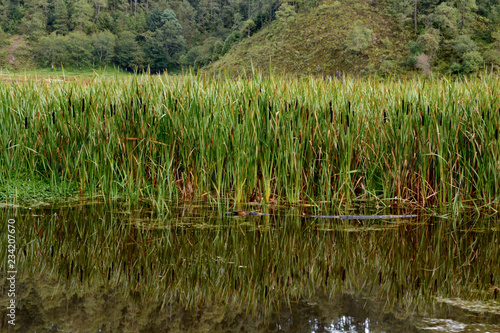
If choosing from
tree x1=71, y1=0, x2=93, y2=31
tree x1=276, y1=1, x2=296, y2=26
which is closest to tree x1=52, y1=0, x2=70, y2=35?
tree x1=71, y1=0, x2=93, y2=31

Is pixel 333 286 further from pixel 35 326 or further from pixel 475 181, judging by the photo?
pixel 475 181

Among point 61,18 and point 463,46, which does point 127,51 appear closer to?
point 61,18

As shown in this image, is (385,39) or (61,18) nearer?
(385,39)

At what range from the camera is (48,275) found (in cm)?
287

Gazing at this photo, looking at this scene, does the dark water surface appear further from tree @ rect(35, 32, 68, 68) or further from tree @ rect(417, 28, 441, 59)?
tree @ rect(35, 32, 68, 68)

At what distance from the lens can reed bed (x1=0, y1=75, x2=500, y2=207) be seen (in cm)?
468

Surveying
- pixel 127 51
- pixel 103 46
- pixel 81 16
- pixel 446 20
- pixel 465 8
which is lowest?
pixel 446 20

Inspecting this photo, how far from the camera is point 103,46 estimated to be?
8488 cm

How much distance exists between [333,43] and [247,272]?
39340mm

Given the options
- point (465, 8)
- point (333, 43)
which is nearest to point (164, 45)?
point (333, 43)

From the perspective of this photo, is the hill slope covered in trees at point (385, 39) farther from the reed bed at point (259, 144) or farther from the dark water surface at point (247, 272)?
the dark water surface at point (247, 272)

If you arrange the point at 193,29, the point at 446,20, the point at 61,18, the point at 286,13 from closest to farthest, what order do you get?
the point at 446,20
the point at 286,13
the point at 61,18
the point at 193,29

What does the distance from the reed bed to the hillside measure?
1096 inches

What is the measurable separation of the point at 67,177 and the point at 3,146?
2.43ft
